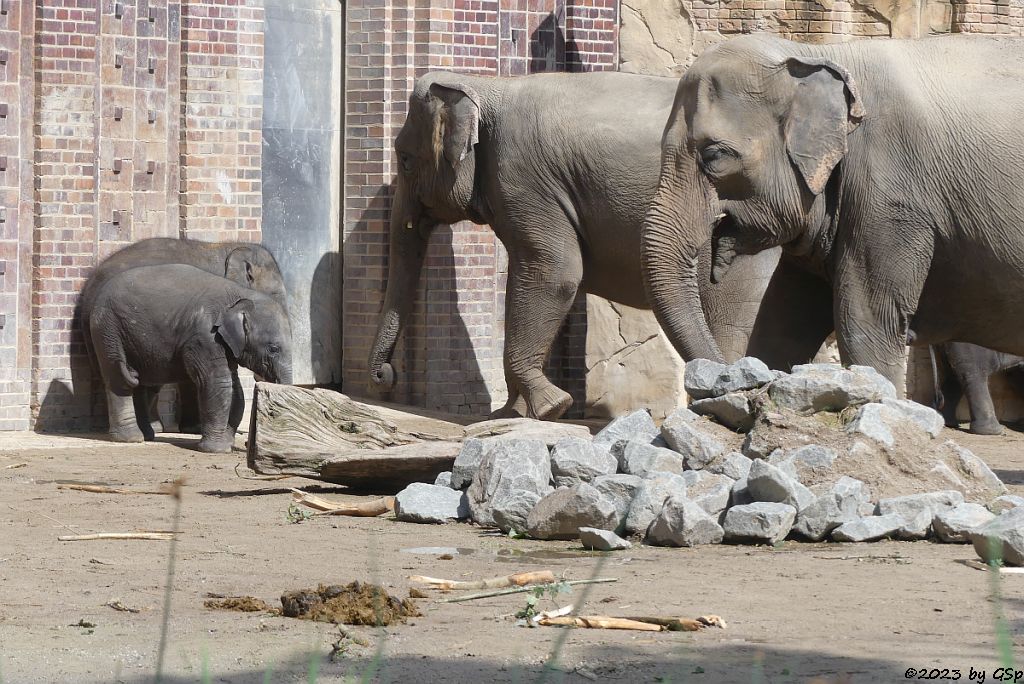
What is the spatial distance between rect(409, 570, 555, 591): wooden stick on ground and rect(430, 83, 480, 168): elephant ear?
6.24 metres

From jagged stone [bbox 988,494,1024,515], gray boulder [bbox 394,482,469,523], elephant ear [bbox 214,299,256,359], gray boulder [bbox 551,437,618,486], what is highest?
elephant ear [bbox 214,299,256,359]

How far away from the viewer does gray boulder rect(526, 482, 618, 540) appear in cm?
736

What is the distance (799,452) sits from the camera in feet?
25.3

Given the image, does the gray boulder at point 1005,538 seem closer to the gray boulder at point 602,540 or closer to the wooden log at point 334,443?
the gray boulder at point 602,540

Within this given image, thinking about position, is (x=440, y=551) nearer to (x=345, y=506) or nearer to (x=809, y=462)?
(x=345, y=506)

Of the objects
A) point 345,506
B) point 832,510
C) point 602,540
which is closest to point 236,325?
point 345,506

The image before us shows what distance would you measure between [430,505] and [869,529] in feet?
6.84

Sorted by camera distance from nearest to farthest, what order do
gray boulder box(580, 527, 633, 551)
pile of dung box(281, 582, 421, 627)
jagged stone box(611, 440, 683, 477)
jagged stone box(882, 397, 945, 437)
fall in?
pile of dung box(281, 582, 421, 627) < gray boulder box(580, 527, 633, 551) < jagged stone box(611, 440, 683, 477) < jagged stone box(882, 397, 945, 437)

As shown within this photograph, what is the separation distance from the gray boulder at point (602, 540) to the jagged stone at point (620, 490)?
11.7 inches

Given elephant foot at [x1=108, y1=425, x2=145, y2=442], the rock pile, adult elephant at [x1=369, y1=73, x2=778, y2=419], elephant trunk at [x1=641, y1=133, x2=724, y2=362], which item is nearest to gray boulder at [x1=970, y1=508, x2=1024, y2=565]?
the rock pile

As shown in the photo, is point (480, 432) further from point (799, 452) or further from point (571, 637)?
point (571, 637)

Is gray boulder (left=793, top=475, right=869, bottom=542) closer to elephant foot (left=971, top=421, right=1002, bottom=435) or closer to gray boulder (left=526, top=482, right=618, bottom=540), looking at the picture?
gray boulder (left=526, top=482, right=618, bottom=540)

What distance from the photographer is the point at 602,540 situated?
23.4 ft

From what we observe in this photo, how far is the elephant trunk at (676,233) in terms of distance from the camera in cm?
904
